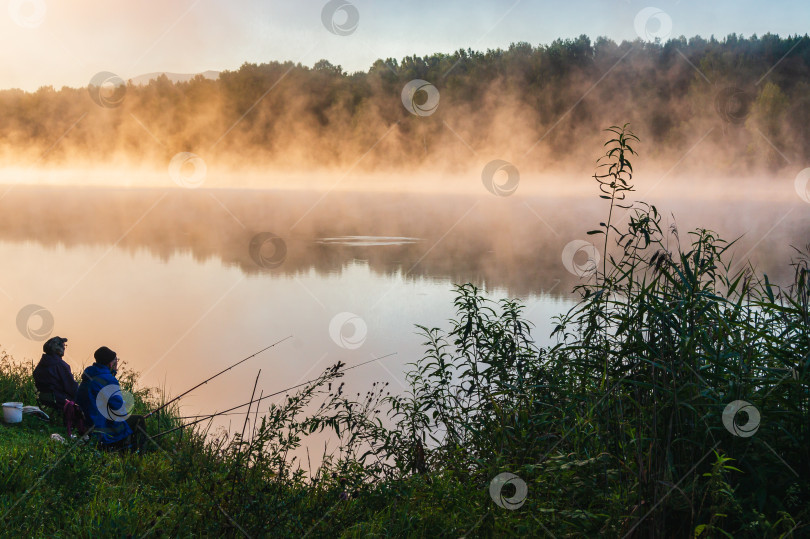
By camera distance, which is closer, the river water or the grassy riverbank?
the grassy riverbank

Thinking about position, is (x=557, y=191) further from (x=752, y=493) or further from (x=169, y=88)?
(x=752, y=493)

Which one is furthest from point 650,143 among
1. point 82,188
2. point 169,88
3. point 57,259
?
point 82,188

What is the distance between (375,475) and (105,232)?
41.2 m

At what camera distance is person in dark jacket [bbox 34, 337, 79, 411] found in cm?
635

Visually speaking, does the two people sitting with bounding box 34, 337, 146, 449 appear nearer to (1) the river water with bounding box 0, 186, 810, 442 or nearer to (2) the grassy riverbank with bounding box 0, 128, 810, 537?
(2) the grassy riverbank with bounding box 0, 128, 810, 537

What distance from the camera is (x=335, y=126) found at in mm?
68062

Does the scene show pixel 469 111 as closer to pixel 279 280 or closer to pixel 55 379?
pixel 279 280

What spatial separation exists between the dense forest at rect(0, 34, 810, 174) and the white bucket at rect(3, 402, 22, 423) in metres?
52.9

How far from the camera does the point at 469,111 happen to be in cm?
6344

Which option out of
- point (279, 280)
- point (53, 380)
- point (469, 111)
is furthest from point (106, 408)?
point (469, 111)

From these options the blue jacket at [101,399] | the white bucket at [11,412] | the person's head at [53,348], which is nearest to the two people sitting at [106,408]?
the blue jacket at [101,399]

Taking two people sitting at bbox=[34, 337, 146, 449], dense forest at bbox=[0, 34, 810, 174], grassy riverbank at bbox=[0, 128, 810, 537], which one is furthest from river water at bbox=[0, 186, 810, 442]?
dense forest at bbox=[0, 34, 810, 174]

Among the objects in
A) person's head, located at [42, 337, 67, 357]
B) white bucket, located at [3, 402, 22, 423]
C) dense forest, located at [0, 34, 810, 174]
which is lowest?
white bucket, located at [3, 402, 22, 423]

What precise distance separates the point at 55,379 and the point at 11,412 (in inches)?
21.8
